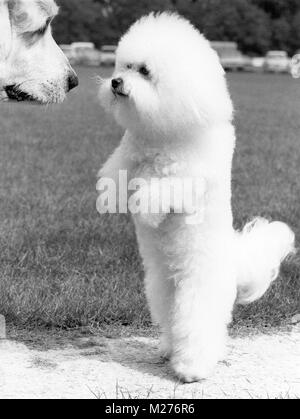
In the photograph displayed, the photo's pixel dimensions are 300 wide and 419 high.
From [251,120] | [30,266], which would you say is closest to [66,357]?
[30,266]

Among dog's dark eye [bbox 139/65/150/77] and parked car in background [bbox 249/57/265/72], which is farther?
parked car in background [bbox 249/57/265/72]

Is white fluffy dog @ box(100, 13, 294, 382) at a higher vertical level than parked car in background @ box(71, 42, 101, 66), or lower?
higher

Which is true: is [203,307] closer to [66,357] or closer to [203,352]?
[203,352]

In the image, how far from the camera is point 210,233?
404cm

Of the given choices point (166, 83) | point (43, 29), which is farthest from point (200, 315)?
point (43, 29)

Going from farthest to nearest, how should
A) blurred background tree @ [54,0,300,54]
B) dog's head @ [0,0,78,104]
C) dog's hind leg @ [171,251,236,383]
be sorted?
blurred background tree @ [54,0,300,54], dog's head @ [0,0,78,104], dog's hind leg @ [171,251,236,383]

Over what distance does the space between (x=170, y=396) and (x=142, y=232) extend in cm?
86

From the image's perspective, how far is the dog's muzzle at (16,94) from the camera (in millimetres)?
4344

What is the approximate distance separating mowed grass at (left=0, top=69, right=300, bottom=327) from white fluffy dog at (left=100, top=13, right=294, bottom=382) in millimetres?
815

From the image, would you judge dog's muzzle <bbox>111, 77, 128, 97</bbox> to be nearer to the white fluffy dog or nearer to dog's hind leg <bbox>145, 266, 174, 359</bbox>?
the white fluffy dog

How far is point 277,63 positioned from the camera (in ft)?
183

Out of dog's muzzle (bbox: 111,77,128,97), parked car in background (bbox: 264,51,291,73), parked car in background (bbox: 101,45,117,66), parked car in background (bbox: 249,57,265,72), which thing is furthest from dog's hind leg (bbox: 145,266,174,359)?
parked car in background (bbox: 249,57,265,72)

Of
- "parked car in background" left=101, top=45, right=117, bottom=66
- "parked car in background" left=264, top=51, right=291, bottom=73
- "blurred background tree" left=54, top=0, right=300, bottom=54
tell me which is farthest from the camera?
"blurred background tree" left=54, top=0, right=300, bottom=54

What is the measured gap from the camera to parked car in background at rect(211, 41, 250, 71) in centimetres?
5622
